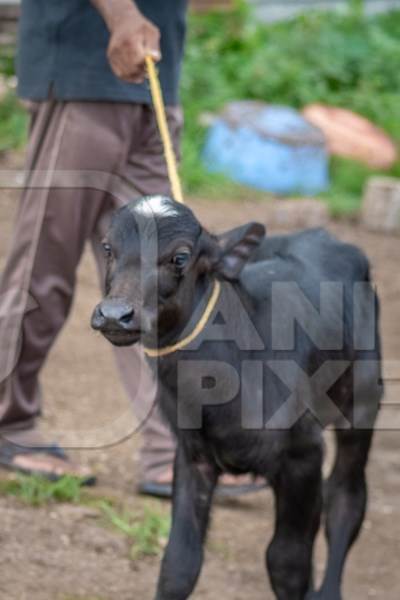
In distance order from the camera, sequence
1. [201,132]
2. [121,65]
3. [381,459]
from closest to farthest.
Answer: [121,65], [381,459], [201,132]

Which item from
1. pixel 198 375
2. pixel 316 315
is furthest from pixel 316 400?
pixel 198 375

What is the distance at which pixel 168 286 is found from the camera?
13.0 feet

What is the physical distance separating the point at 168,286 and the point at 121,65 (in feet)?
3.83

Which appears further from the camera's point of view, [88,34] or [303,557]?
[88,34]

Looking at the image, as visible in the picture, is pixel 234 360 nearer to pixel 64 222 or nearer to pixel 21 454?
pixel 64 222

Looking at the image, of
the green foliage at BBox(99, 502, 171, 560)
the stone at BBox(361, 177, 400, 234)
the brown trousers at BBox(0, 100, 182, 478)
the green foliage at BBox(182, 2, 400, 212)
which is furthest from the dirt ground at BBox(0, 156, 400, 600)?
the green foliage at BBox(182, 2, 400, 212)

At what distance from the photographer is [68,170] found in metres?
5.40

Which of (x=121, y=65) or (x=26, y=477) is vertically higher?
(x=121, y=65)

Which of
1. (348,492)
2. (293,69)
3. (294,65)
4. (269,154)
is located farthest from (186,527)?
(294,65)

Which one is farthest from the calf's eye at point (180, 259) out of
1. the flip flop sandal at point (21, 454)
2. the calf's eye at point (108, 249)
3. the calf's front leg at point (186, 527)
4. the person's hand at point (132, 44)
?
the flip flop sandal at point (21, 454)

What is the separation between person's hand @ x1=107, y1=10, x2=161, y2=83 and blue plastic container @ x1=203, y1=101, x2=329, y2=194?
21.4 ft

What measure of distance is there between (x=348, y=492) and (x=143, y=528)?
2.89 feet

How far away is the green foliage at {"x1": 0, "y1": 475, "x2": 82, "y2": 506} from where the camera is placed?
17.8 feet

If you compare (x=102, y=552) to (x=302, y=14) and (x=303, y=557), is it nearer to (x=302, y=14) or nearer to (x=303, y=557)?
(x=303, y=557)
